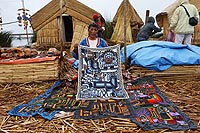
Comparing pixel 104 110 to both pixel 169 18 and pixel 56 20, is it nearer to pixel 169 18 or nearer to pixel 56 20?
pixel 56 20

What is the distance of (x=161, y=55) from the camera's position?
416 centimetres

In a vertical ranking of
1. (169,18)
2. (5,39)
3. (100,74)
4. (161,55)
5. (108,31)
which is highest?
(169,18)

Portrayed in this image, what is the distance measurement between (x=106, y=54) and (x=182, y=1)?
2.67m

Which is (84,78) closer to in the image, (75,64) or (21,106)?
(21,106)

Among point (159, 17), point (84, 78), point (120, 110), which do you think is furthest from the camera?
point (159, 17)

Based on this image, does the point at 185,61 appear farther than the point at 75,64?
No

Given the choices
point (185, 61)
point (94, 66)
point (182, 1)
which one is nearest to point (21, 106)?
point (94, 66)

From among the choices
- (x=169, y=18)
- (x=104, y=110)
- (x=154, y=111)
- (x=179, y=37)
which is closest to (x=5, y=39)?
(x=169, y=18)

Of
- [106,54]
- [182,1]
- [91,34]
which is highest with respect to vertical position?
[182,1]

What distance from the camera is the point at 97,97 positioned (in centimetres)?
300

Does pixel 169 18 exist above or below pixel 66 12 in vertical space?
below

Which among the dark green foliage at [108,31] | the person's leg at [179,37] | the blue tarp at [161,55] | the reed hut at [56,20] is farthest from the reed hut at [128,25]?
the blue tarp at [161,55]

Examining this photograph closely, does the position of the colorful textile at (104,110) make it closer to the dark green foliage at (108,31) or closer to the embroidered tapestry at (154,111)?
the embroidered tapestry at (154,111)

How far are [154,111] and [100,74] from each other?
1.11 metres
